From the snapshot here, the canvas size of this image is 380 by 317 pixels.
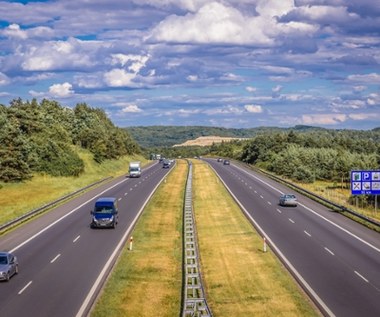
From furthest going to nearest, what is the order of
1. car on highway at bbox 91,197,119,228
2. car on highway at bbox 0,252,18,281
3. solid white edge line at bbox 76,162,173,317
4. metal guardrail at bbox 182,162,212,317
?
car on highway at bbox 91,197,119,228 < car on highway at bbox 0,252,18,281 < solid white edge line at bbox 76,162,173,317 < metal guardrail at bbox 182,162,212,317

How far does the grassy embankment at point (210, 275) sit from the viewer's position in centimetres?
2419

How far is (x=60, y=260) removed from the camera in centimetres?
3266

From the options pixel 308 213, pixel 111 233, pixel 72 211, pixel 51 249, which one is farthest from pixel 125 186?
pixel 51 249

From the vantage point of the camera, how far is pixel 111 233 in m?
42.8

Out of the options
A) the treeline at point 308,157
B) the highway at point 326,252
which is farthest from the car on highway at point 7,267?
the treeline at point 308,157

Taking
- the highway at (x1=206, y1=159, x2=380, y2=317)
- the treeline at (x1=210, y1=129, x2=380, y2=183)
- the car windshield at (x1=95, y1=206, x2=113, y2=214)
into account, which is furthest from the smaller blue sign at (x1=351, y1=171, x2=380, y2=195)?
the treeline at (x1=210, y1=129, x2=380, y2=183)

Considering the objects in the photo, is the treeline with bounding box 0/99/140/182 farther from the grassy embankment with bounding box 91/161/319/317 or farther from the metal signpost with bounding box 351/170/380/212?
the metal signpost with bounding box 351/170/380/212

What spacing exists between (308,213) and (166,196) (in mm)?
19063

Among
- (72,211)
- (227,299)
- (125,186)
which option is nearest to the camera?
(227,299)

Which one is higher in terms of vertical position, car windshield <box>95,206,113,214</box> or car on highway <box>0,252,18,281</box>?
car windshield <box>95,206,113,214</box>

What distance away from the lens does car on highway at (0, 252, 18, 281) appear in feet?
89.9

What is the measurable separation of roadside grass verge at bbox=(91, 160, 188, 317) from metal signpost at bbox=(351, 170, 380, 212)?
19720 millimetres

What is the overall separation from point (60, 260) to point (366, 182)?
3662cm

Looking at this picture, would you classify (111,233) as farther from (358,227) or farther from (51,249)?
(358,227)
